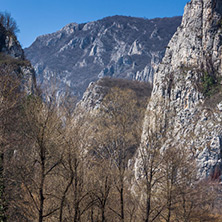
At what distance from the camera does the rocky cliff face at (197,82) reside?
46.1 m

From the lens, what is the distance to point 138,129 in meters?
18.5

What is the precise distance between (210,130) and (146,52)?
455ft

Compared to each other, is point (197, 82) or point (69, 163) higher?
point (197, 82)

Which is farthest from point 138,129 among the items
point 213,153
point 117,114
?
point 213,153

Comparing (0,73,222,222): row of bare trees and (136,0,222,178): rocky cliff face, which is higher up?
(136,0,222,178): rocky cliff face

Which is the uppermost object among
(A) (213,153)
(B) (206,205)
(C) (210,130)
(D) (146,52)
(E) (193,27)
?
(D) (146,52)

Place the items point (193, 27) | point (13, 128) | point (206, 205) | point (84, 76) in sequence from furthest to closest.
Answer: point (84, 76), point (193, 27), point (206, 205), point (13, 128)

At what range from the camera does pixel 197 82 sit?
182 feet

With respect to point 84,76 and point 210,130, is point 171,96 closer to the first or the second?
point 210,130

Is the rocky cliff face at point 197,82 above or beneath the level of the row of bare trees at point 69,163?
above

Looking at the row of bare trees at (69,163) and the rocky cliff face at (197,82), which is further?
the rocky cliff face at (197,82)

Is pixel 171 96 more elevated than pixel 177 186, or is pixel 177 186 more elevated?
pixel 171 96

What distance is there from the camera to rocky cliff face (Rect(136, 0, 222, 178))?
46.1 metres

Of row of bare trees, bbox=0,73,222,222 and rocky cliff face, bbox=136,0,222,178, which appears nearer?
row of bare trees, bbox=0,73,222,222
